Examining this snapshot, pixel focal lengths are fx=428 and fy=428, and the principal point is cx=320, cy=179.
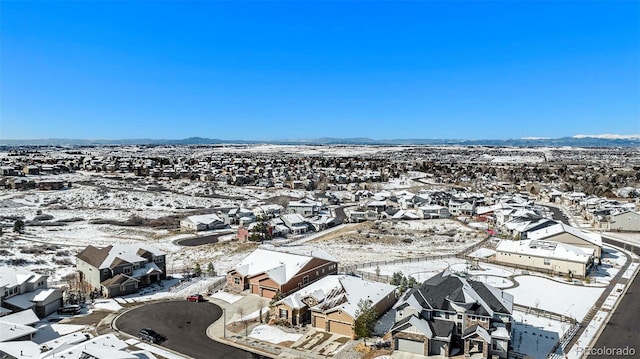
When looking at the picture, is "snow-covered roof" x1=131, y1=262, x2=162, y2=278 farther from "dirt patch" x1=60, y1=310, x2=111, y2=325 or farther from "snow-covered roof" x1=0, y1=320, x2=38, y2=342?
"snow-covered roof" x1=0, y1=320, x2=38, y2=342

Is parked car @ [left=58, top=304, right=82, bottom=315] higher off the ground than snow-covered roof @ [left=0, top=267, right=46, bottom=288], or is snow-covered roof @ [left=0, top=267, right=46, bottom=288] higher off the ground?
snow-covered roof @ [left=0, top=267, right=46, bottom=288]

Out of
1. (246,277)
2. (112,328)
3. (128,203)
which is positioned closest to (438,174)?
(128,203)

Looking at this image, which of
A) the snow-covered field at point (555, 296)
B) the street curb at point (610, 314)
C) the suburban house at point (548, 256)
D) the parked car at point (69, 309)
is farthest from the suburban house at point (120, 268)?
the suburban house at point (548, 256)

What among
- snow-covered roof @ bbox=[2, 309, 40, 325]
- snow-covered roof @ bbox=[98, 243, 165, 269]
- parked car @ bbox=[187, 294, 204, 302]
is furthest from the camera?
snow-covered roof @ bbox=[98, 243, 165, 269]

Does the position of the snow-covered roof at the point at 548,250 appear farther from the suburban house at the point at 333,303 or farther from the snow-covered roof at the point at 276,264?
the snow-covered roof at the point at 276,264

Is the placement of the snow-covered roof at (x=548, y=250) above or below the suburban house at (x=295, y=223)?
above

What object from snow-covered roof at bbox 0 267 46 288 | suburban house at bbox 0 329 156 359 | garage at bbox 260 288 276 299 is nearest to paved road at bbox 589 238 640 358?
garage at bbox 260 288 276 299

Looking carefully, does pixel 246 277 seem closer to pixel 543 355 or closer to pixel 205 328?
pixel 205 328

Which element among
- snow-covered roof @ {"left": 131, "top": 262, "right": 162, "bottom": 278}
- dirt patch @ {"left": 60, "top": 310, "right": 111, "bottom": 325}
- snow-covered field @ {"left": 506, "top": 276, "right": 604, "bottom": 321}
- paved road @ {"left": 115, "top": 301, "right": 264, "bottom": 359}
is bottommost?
snow-covered field @ {"left": 506, "top": 276, "right": 604, "bottom": 321}
